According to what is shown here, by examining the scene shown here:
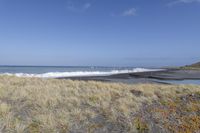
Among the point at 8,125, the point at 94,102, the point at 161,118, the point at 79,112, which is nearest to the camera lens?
the point at 8,125

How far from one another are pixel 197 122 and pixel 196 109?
150cm

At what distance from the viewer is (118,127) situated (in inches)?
251

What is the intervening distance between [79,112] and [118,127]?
5.58 ft

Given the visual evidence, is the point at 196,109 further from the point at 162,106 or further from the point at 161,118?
the point at 161,118

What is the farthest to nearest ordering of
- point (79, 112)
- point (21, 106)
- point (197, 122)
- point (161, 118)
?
point (21, 106) < point (79, 112) < point (161, 118) < point (197, 122)

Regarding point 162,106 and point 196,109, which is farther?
point 162,106

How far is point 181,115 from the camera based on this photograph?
7418mm

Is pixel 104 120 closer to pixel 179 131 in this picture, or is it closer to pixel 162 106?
pixel 179 131

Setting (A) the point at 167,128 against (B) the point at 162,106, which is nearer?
(A) the point at 167,128

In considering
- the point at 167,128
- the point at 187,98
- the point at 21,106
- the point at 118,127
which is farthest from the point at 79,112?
the point at 187,98

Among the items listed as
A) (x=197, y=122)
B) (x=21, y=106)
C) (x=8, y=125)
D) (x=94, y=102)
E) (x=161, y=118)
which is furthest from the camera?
(x=94, y=102)

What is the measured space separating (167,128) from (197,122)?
1037 millimetres

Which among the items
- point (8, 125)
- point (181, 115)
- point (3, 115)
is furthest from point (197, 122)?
point (3, 115)

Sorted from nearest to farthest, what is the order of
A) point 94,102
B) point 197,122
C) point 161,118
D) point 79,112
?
point 197,122, point 161,118, point 79,112, point 94,102
